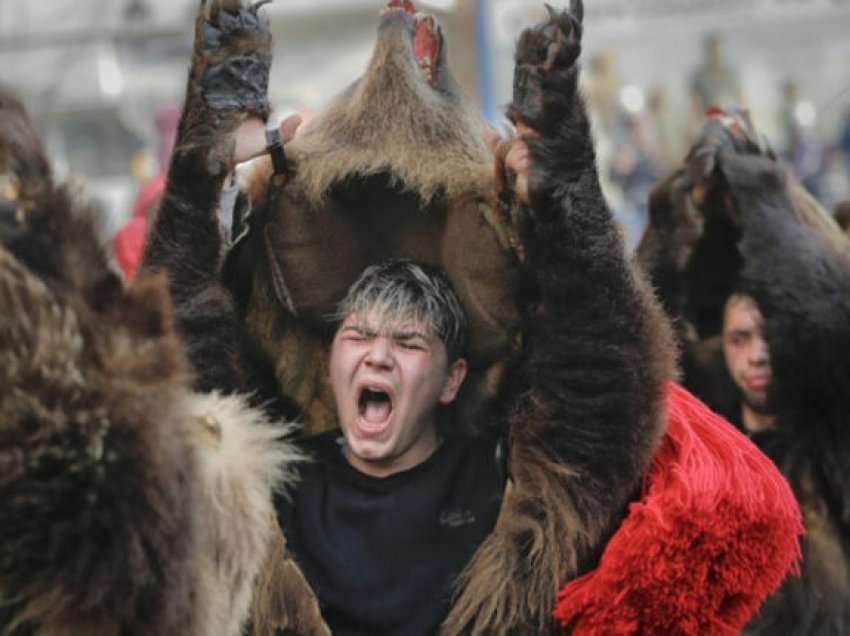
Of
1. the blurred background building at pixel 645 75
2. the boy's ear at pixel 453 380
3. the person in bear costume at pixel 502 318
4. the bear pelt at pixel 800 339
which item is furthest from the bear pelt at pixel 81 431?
the blurred background building at pixel 645 75

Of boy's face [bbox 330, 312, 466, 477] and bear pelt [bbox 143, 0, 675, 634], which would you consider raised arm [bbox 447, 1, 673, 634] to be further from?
boy's face [bbox 330, 312, 466, 477]

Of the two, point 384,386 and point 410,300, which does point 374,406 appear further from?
point 410,300

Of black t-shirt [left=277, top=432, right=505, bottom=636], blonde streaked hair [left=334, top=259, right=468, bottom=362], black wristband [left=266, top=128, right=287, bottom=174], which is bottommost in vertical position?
black t-shirt [left=277, top=432, right=505, bottom=636]

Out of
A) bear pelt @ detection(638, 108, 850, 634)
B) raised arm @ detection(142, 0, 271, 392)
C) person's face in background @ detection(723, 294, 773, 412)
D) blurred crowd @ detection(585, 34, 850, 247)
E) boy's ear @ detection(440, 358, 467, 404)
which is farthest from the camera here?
blurred crowd @ detection(585, 34, 850, 247)

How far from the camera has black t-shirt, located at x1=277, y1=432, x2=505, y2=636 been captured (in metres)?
2.67

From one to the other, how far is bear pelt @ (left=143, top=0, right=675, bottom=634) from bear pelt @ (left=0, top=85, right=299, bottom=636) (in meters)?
0.77

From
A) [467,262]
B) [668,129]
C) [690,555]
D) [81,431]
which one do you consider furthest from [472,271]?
[668,129]

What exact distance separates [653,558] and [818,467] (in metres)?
1.25

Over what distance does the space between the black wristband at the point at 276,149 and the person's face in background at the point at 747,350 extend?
4.92 feet

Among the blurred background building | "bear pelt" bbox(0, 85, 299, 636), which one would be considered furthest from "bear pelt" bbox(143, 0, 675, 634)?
the blurred background building

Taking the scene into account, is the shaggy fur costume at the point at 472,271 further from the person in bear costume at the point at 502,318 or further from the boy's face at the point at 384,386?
the boy's face at the point at 384,386

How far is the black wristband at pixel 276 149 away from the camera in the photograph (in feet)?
9.18

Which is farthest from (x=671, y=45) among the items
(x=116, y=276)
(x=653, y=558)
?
(x=116, y=276)

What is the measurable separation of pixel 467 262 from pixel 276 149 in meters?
0.47
